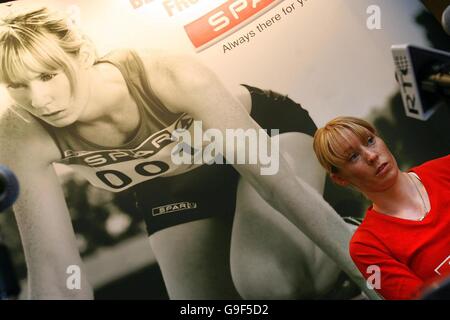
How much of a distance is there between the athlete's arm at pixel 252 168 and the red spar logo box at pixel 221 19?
0.46 feet

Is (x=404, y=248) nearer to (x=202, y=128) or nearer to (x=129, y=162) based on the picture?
(x=202, y=128)

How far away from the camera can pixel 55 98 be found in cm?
286

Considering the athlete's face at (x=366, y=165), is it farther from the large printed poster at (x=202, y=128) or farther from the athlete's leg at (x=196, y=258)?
the athlete's leg at (x=196, y=258)

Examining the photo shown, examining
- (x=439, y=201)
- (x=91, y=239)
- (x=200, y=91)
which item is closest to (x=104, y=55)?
(x=200, y=91)

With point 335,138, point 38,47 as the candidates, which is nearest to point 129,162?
point 38,47

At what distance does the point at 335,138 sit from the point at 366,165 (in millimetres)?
125

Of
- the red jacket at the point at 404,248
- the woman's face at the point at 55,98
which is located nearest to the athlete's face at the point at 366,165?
the red jacket at the point at 404,248

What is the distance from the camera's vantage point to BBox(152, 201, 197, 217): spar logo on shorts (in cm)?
276

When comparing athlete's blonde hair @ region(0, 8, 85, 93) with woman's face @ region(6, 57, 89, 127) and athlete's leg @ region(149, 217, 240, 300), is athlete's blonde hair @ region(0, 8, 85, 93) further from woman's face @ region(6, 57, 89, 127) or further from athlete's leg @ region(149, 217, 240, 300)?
athlete's leg @ region(149, 217, 240, 300)

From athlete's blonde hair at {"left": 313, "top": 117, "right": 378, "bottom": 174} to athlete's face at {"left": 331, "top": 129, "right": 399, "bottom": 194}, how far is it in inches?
0.4

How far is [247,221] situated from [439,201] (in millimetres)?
1243
